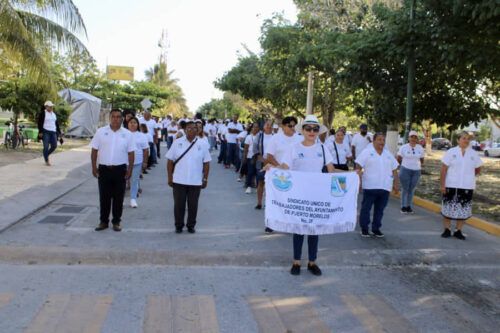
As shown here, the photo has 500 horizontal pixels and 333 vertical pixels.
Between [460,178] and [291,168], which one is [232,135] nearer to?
[460,178]

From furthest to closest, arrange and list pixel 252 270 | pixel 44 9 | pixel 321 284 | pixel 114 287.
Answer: pixel 44 9 < pixel 252 270 < pixel 321 284 < pixel 114 287

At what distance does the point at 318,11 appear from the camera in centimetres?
2217

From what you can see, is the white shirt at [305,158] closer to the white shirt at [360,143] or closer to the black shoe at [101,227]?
the black shoe at [101,227]

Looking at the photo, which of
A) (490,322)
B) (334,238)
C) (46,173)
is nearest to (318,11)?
(46,173)

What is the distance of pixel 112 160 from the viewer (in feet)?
23.1

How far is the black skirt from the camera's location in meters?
7.88

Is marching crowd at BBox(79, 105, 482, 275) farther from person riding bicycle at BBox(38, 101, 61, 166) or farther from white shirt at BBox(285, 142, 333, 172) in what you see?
person riding bicycle at BBox(38, 101, 61, 166)

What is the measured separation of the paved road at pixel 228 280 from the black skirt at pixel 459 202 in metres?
0.43

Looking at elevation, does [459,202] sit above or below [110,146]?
below

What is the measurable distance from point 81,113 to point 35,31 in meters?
14.3

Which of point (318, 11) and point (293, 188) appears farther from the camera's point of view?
point (318, 11)

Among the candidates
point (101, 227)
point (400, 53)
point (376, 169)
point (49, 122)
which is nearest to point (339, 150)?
point (400, 53)

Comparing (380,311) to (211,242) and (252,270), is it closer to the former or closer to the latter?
(252,270)

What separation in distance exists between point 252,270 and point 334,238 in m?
2.00
